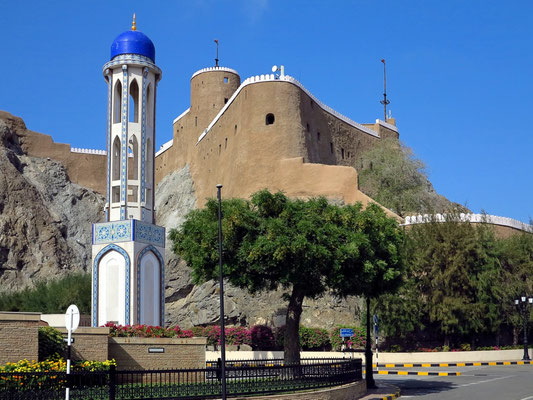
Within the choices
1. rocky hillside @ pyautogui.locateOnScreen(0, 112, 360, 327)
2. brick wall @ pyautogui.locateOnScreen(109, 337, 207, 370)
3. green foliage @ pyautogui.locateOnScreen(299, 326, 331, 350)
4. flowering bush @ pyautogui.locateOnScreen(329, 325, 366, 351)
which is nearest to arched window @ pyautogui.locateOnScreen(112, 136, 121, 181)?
brick wall @ pyautogui.locateOnScreen(109, 337, 207, 370)

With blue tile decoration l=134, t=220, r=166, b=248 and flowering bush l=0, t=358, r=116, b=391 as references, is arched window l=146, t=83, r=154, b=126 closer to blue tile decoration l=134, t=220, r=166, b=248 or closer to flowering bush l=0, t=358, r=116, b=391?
blue tile decoration l=134, t=220, r=166, b=248

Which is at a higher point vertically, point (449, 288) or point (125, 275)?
point (125, 275)

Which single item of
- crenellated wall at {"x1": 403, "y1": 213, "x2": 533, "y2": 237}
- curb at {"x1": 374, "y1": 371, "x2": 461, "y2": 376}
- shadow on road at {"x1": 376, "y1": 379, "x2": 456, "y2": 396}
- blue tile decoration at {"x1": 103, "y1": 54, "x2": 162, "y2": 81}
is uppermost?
blue tile decoration at {"x1": 103, "y1": 54, "x2": 162, "y2": 81}

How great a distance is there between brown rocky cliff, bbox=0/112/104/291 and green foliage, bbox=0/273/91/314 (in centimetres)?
884

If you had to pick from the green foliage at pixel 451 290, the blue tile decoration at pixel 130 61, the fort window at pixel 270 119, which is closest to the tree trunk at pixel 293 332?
the blue tile decoration at pixel 130 61

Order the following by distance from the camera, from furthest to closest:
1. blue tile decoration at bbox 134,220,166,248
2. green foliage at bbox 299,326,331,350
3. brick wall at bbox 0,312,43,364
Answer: green foliage at bbox 299,326,331,350, blue tile decoration at bbox 134,220,166,248, brick wall at bbox 0,312,43,364

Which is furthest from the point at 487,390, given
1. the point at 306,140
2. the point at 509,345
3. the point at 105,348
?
the point at 306,140

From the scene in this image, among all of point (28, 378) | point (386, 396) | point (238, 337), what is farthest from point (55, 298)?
point (28, 378)

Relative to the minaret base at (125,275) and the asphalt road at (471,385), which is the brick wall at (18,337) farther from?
the asphalt road at (471,385)

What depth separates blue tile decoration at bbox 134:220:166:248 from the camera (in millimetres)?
23875

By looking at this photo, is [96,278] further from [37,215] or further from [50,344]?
[37,215]

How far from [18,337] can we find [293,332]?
7.56 metres

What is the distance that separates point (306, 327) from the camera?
3425cm

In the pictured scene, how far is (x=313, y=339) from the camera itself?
109ft
